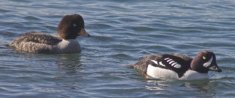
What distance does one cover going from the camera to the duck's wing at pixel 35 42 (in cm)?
1989

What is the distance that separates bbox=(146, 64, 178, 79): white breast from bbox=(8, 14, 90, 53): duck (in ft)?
10.1

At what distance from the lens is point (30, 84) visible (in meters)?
16.2

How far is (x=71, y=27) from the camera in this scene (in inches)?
814

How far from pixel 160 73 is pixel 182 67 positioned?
456 millimetres

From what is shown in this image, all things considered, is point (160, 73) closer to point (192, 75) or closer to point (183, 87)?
point (192, 75)

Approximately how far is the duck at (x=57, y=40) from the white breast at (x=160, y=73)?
10.1 feet

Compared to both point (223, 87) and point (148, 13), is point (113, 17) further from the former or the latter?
point (223, 87)

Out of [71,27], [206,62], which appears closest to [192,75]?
[206,62]

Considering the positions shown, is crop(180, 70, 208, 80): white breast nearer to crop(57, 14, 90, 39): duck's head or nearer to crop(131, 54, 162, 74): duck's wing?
crop(131, 54, 162, 74): duck's wing

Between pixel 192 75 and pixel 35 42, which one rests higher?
pixel 35 42

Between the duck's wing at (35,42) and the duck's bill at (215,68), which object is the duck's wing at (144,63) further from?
the duck's wing at (35,42)

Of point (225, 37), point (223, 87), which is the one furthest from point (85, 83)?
point (225, 37)

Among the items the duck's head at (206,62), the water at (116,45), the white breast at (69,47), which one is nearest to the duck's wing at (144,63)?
the water at (116,45)

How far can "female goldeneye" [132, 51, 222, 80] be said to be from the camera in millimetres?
17297
